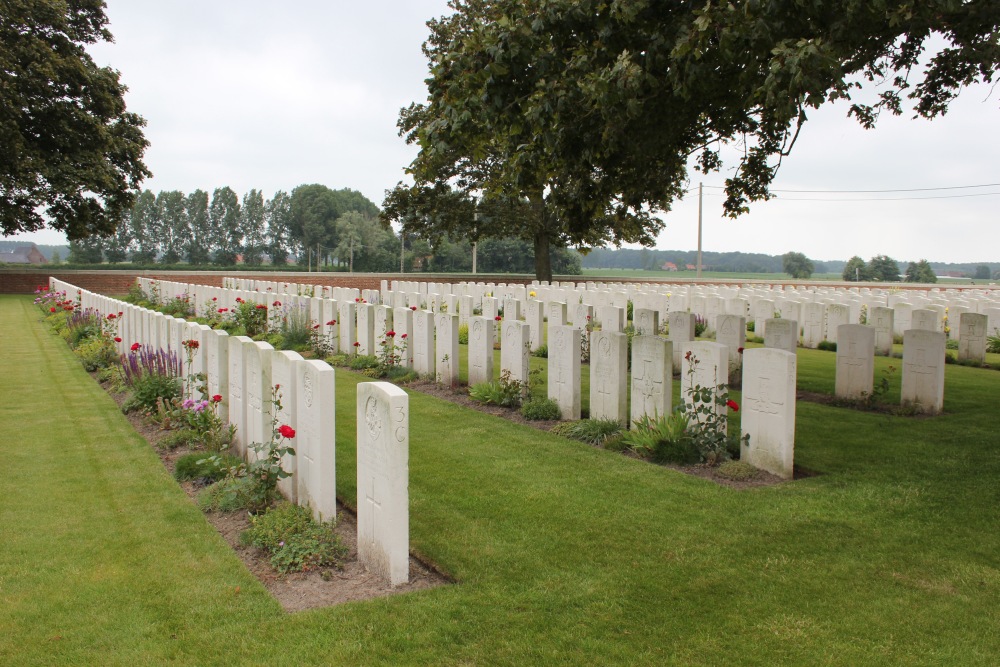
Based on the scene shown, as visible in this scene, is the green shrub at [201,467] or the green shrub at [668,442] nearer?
the green shrub at [201,467]

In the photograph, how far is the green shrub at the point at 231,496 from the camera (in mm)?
4973

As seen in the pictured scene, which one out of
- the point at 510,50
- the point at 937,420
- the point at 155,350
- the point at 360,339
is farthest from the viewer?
the point at 360,339

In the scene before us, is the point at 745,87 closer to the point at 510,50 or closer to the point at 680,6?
the point at 680,6

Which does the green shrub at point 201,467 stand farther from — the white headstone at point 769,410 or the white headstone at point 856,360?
the white headstone at point 856,360

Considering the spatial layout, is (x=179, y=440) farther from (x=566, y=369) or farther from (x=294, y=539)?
(x=566, y=369)

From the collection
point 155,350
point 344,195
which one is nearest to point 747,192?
point 155,350

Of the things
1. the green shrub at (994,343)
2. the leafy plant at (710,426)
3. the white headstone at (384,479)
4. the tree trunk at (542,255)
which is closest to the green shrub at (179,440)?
the white headstone at (384,479)

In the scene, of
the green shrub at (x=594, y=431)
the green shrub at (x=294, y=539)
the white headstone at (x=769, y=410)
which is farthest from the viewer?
the green shrub at (x=594, y=431)

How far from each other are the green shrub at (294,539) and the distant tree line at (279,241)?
59.8 meters

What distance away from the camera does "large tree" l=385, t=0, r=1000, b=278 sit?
5.33 metres

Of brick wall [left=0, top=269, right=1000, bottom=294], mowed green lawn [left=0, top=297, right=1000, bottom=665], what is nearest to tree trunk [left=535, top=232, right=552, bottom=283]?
brick wall [left=0, top=269, right=1000, bottom=294]

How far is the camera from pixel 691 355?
6531mm

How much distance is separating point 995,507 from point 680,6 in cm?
459

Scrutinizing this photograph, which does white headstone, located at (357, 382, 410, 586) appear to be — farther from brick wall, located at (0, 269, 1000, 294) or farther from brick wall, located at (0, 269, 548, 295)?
brick wall, located at (0, 269, 1000, 294)
